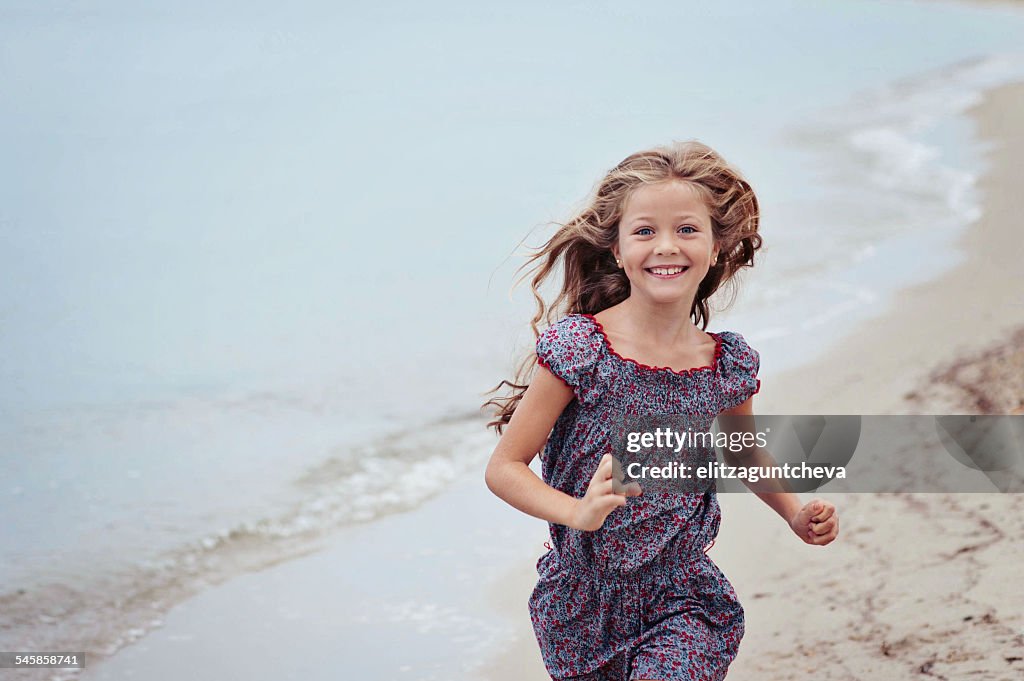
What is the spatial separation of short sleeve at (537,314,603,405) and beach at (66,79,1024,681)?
4.02ft

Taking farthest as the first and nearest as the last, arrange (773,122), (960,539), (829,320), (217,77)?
(217,77) < (773,122) < (829,320) < (960,539)

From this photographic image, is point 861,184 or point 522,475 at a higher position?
point 861,184

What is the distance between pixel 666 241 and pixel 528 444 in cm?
47

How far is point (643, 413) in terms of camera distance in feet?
8.32

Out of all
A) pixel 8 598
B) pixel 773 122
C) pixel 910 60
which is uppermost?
pixel 910 60

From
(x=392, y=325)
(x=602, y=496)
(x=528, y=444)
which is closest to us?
(x=602, y=496)

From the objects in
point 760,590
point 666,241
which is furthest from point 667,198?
point 760,590

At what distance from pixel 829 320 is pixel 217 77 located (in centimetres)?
1030

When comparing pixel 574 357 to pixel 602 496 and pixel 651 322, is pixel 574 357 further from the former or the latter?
pixel 602 496

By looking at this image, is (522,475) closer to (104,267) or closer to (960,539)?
(960,539)

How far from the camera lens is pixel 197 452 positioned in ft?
19.3

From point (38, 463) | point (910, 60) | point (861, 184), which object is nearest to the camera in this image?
point (38, 463)

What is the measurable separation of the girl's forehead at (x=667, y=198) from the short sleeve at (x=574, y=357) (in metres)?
0.27

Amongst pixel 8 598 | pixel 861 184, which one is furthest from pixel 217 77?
pixel 8 598
